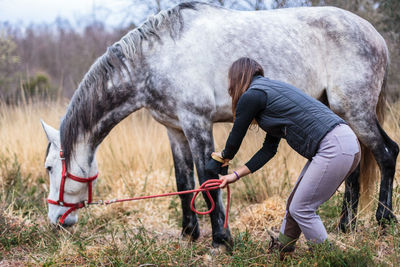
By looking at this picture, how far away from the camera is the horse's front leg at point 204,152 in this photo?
3.24 m

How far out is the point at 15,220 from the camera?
3.93 meters

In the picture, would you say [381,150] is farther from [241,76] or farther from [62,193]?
[62,193]

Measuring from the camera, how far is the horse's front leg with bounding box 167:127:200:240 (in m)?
3.70

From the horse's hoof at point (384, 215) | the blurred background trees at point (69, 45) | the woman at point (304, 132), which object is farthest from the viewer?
the blurred background trees at point (69, 45)

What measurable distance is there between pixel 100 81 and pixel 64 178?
2.93 feet

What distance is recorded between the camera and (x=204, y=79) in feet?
10.7

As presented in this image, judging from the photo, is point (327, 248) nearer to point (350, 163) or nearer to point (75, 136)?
point (350, 163)

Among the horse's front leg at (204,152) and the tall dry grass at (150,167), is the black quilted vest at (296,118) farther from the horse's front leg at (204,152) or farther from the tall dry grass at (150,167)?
the tall dry grass at (150,167)

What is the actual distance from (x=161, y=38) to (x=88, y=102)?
0.83 meters

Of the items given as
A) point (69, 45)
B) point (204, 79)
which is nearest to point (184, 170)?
point (204, 79)

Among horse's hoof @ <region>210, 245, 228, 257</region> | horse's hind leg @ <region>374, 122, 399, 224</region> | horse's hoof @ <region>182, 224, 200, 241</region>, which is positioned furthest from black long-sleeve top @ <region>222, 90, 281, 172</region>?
horse's hind leg @ <region>374, 122, 399, 224</region>

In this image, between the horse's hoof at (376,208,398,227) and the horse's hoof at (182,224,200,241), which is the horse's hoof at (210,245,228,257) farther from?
the horse's hoof at (376,208,398,227)

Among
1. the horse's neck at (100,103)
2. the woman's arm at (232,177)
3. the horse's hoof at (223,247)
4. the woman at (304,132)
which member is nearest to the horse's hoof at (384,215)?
the woman at (304,132)

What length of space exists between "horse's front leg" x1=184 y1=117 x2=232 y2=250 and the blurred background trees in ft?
10.5
